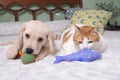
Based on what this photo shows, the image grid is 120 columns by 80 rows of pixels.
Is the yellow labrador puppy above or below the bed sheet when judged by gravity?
above

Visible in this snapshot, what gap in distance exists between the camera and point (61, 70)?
3.31 feet

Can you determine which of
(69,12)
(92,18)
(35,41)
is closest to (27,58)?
(35,41)

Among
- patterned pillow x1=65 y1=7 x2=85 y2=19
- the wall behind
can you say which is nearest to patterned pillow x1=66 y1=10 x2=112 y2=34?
patterned pillow x1=65 y1=7 x2=85 y2=19

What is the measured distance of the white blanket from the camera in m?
0.93

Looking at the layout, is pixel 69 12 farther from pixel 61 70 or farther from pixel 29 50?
pixel 61 70

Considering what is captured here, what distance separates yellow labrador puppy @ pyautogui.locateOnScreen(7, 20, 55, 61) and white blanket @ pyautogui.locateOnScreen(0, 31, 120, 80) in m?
0.06

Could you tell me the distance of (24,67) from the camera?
3.61 feet

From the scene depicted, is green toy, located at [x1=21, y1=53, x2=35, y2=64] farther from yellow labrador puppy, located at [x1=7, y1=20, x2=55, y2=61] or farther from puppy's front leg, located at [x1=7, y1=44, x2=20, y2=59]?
puppy's front leg, located at [x1=7, y1=44, x2=20, y2=59]

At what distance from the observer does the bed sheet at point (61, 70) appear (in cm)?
93

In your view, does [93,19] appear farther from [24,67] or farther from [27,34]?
[24,67]

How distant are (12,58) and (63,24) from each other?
4.02 ft

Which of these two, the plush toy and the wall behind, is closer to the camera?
the plush toy

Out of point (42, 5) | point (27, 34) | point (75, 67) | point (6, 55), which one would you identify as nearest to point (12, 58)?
point (6, 55)

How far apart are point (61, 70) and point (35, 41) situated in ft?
0.96
